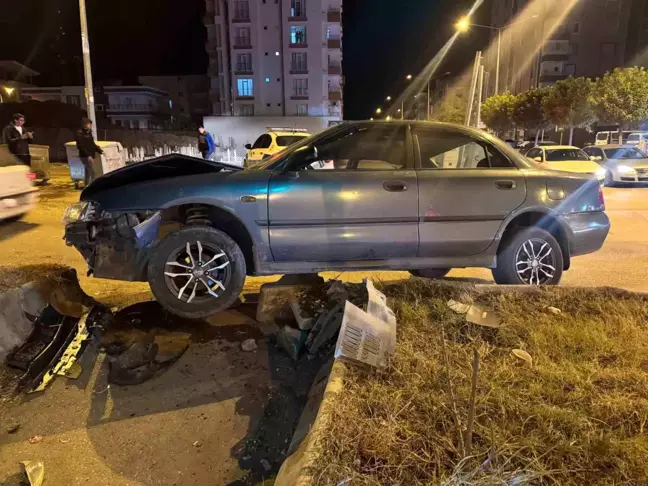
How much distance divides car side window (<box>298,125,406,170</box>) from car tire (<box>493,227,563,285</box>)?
4.39 feet

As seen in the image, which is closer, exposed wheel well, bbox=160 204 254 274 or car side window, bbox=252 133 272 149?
exposed wheel well, bbox=160 204 254 274

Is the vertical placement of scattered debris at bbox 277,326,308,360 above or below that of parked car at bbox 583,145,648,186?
below

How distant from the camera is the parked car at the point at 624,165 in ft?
51.1

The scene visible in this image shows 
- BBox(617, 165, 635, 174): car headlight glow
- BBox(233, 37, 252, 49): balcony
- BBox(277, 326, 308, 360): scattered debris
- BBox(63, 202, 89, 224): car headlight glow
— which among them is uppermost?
BBox(233, 37, 252, 49): balcony

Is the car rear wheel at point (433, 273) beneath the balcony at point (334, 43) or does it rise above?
beneath

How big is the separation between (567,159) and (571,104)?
60.5 ft

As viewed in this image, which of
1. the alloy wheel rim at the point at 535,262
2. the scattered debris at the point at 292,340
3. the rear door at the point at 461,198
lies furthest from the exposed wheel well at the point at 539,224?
the scattered debris at the point at 292,340

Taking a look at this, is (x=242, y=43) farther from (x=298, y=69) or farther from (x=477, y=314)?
(x=477, y=314)

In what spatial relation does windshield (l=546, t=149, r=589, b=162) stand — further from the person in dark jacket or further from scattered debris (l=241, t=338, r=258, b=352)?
scattered debris (l=241, t=338, r=258, b=352)

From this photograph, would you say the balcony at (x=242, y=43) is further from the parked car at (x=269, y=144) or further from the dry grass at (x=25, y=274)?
the dry grass at (x=25, y=274)

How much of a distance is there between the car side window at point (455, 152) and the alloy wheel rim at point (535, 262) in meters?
0.81

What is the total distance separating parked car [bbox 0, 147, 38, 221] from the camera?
721 cm

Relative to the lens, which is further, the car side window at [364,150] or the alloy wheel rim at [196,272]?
the car side window at [364,150]

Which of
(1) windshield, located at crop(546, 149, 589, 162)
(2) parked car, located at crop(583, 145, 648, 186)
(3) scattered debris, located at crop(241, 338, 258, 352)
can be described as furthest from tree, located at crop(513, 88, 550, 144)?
(3) scattered debris, located at crop(241, 338, 258, 352)
